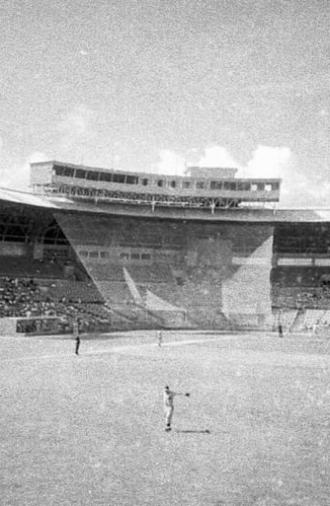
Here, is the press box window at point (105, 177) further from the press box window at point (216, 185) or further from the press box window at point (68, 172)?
the press box window at point (216, 185)

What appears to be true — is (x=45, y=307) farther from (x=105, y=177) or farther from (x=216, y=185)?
(x=216, y=185)

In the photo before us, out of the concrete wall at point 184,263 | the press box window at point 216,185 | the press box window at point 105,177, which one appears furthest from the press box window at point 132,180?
the press box window at point 216,185

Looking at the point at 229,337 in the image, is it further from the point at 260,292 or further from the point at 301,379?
the point at 301,379

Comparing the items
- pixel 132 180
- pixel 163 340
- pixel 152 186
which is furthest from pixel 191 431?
pixel 132 180

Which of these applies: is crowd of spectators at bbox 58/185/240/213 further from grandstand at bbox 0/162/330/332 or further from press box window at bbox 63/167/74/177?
press box window at bbox 63/167/74/177

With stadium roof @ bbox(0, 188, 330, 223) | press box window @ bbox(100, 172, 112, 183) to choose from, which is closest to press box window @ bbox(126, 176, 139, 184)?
press box window @ bbox(100, 172, 112, 183)

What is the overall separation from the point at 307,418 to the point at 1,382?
1176 cm

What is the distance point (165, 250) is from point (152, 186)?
26.5 ft

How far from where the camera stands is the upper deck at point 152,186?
7012 centimetres

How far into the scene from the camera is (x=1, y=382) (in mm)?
24234

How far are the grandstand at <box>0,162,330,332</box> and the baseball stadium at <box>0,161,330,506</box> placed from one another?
0.59ft

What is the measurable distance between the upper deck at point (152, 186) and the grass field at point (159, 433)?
131ft

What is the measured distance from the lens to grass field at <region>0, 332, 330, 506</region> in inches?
461

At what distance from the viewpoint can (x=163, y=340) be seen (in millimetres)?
46625
